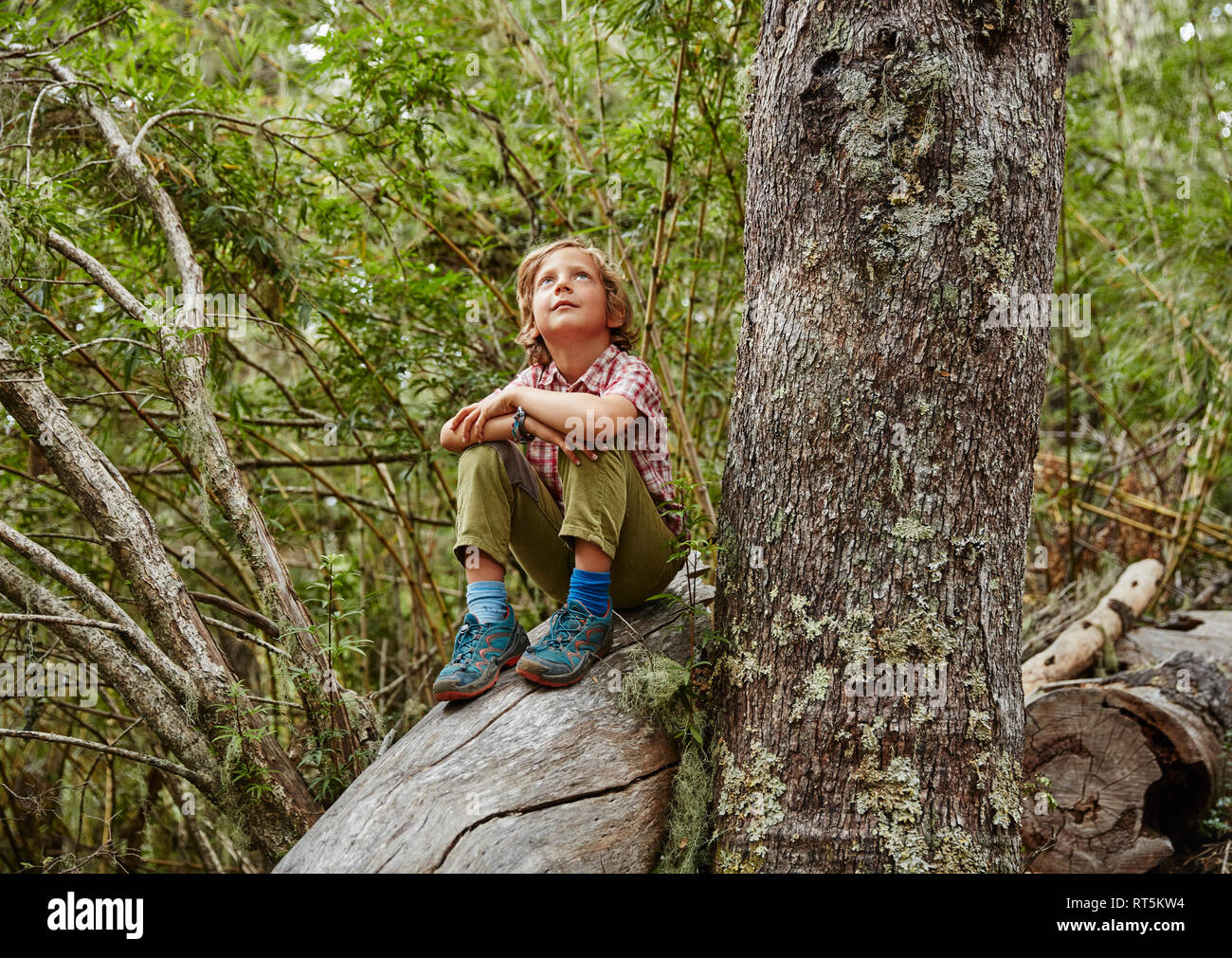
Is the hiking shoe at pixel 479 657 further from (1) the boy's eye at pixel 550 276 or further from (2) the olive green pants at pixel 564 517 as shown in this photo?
(1) the boy's eye at pixel 550 276

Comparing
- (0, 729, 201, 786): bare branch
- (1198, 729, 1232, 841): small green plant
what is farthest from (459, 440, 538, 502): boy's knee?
(1198, 729, 1232, 841): small green plant

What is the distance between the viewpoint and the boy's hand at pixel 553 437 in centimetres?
183

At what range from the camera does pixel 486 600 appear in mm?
1935

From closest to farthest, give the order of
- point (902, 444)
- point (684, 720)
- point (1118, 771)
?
point (902, 444)
point (684, 720)
point (1118, 771)

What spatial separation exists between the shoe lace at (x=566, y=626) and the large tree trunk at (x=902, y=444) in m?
0.43

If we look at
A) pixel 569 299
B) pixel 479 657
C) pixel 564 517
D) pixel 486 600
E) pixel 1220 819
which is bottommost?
pixel 1220 819

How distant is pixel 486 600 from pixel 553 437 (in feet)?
1.35

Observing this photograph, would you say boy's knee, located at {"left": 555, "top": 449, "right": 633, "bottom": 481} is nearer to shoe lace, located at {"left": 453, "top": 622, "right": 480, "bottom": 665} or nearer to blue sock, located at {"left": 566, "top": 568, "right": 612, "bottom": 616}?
blue sock, located at {"left": 566, "top": 568, "right": 612, "bottom": 616}

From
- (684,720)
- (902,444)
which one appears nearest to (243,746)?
(684,720)

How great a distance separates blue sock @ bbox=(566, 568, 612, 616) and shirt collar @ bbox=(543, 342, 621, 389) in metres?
0.44

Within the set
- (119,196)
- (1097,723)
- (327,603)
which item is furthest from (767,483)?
(119,196)

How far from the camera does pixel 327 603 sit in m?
1.94

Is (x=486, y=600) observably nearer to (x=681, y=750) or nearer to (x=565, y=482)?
(x=565, y=482)
